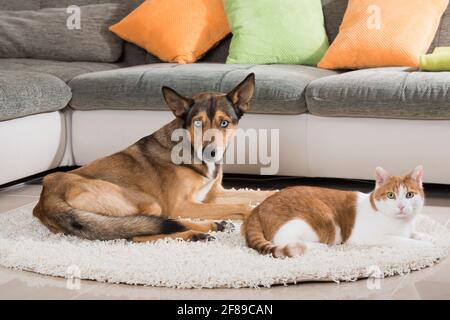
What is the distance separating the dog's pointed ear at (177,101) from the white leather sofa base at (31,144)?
916 mm

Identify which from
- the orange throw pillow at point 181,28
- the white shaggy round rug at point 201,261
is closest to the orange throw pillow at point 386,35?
the orange throw pillow at point 181,28

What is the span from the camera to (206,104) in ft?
8.97

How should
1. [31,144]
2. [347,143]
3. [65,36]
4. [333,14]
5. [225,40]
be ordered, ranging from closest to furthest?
[347,143]
[31,144]
[333,14]
[225,40]
[65,36]

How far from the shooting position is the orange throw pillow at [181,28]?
4145 millimetres

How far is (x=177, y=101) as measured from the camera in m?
2.78

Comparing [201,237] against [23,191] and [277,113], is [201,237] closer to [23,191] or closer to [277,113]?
[277,113]

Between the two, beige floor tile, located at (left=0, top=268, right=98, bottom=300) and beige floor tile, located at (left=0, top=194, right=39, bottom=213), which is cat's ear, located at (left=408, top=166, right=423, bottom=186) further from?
beige floor tile, located at (left=0, top=194, right=39, bottom=213)

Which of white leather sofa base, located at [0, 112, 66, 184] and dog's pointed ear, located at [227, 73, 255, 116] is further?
white leather sofa base, located at [0, 112, 66, 184]

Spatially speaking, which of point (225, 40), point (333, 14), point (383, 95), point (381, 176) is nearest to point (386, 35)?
point (333, 14)

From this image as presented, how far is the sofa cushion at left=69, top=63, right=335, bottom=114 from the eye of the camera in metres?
3.33

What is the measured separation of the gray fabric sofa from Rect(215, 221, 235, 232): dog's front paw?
0.85 meters

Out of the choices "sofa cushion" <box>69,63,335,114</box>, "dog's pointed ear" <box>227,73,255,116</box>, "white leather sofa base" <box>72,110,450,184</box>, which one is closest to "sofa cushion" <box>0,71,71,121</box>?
"sofa cushion" <box>69,63,335,114</box>

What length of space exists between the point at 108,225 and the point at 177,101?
584mm

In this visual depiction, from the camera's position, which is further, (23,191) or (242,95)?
(23,191)
